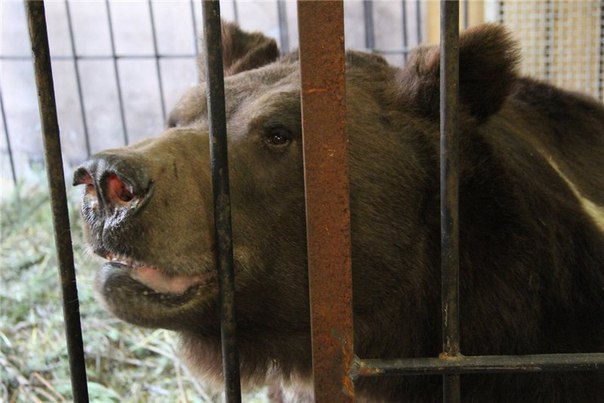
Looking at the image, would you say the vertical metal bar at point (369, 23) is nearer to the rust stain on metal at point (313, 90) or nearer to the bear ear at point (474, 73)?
the bear ear at point (474, 73)

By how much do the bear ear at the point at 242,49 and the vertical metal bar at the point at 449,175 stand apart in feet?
3.91

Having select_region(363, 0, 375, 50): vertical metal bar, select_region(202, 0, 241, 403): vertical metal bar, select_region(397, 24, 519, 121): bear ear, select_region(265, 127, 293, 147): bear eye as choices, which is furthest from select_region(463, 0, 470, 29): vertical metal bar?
select_region(202, 0, 241, 403): vertical metal bar

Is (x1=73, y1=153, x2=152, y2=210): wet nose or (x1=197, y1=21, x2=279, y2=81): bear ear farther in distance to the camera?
(x1=197, y1=21, x2=279, y2=81): bear ear

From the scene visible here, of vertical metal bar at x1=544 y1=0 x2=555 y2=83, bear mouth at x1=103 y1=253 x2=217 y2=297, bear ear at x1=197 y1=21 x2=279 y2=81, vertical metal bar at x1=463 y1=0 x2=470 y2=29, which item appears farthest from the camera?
vertical metal bar at x1=463 y1=0 x2=470 y2=29

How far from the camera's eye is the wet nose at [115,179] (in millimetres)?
1452

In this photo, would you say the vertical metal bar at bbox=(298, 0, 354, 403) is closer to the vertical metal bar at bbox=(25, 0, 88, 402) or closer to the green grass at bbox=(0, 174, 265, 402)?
the vertical metal bar at bbox=(25, 0, 88, 402)

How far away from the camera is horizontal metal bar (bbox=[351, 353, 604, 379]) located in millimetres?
1439

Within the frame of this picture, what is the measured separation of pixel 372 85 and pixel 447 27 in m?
0.72

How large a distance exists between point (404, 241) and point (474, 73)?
0.51 metres

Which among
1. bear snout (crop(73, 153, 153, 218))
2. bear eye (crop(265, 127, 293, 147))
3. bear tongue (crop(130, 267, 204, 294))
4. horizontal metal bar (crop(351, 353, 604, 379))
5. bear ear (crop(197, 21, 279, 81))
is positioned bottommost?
horizontal metal bar (crop(351, 353, 604, 379))

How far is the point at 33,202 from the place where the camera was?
18.0ft

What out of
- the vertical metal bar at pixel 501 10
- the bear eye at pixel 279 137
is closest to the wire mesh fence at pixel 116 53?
the vertical metal bar at pixel 501 10

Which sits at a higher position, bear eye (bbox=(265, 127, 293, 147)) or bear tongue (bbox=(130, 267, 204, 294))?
bear eye (bbox=(265, 127, 293, 147))

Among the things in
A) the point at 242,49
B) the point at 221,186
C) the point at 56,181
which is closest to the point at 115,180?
the point at 56,181
